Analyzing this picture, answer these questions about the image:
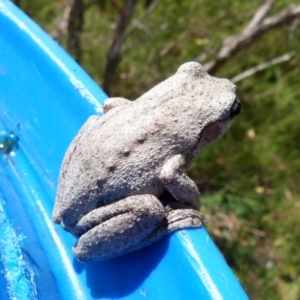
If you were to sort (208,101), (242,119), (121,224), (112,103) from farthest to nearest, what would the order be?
(242,119) < (112,103) < (208,101) < (121,224)

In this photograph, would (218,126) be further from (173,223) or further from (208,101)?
(173,223)

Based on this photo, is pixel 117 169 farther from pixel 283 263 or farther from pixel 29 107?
pixel 283 263

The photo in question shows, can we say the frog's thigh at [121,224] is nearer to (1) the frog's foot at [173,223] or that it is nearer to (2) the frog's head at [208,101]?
(1) the frog's foot at [173,223]

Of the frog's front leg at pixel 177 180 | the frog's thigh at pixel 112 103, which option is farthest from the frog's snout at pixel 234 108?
the frog's thigh at pixel 112 103

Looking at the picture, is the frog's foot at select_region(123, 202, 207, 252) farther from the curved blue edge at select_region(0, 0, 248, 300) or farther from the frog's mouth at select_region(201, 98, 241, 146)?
the frog's mouth at select_region(201, 98, 241, 146)

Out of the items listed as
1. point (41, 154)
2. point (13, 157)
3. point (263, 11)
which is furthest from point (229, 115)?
point (263, 11)

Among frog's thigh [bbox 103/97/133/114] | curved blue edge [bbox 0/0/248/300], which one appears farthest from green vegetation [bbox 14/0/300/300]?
A: frog's thigh [bbox 103/97/133/114]

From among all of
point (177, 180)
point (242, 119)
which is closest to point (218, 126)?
point (177, 180)
